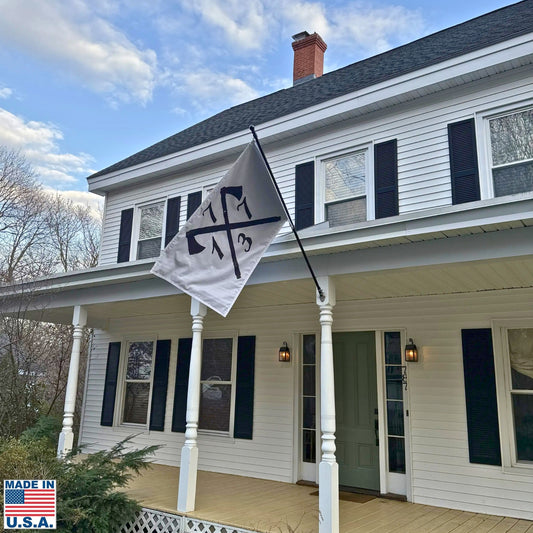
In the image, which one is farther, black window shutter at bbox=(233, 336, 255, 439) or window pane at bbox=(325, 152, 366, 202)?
black window shutter at bbox=(233, 336, 255, 439)

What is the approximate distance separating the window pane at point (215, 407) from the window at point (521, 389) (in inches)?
153

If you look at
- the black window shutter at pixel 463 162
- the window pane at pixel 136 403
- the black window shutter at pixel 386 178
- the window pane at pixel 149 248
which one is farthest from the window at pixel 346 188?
the window pane at pixel 136 403

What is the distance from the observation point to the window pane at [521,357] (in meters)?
4.95

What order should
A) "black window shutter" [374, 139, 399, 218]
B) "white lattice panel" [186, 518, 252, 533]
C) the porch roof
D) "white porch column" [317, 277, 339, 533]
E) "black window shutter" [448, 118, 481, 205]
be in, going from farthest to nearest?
"black window shutter" [374, 139, 399, 218], "black window shutter" [448, 118, 481, 205], "white lattice panel" [186, 518, 252, 533], "white porch column" [317, 277, 339, 533], the porch roof

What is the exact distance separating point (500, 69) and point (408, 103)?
1124 millimetres

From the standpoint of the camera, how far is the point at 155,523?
15.5 feet

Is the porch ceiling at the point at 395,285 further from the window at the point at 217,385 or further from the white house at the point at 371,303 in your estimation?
the window at the point at 217,385

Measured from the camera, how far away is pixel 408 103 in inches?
243

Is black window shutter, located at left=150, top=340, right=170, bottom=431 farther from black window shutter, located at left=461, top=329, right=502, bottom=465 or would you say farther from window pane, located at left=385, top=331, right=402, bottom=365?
black window shutter, located at left=461, top=329, right=502, bottom=465

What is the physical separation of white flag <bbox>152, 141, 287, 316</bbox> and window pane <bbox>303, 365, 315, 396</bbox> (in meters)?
2.58

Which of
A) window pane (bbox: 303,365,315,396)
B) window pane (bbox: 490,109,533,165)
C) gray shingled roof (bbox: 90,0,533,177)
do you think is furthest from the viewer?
window pane (bbox: 303,365,315,396)

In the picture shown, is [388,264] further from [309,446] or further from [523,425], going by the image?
[309,446]

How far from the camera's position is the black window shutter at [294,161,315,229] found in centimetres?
669

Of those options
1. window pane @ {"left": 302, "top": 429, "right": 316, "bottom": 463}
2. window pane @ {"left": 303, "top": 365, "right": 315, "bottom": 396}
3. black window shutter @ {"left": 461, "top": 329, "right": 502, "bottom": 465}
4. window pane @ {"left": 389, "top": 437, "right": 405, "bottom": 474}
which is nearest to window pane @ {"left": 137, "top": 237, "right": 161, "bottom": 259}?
window pane @ {"left": 303, "top": 365, "right": 315, "bottom": 396}
